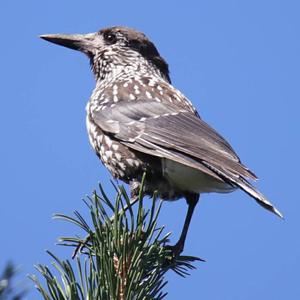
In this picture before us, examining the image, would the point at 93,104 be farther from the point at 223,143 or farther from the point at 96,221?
the point at 96,221

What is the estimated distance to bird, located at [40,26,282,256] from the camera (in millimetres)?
3521

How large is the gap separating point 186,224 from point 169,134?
567 mm

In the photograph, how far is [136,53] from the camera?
5.17 m

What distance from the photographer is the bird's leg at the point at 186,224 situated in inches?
127

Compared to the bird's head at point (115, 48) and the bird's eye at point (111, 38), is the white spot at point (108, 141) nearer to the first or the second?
the bird's head at point (115, 48)

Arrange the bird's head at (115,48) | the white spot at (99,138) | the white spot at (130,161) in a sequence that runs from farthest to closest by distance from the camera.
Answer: the bird's head at (115,48), the white spot at (99,138), the white spot at (130,161)

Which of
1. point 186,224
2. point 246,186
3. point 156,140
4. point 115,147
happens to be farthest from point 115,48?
point 246,186

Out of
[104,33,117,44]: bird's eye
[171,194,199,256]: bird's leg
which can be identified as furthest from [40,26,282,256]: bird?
[104,33,117,44]: bird's eye

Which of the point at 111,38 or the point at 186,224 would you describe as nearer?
the point at 186,224

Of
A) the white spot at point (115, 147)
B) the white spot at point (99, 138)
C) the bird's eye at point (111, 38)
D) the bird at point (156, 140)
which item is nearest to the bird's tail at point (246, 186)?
the bird at point (156, 140)

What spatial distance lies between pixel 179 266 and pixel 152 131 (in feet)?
3.74

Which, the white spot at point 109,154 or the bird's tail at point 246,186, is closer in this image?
the bird's tail at point 246,186

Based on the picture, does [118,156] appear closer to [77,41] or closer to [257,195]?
[257,195]

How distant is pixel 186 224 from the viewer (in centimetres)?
365
